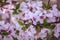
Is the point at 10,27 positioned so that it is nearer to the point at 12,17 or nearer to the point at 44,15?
the point at 12,17

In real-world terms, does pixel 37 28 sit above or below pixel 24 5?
below

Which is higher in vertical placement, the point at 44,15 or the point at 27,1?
the point at 27,1

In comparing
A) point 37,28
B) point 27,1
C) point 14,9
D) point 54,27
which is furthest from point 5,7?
point 54,27

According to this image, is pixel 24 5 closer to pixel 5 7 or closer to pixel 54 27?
pixel 5 7

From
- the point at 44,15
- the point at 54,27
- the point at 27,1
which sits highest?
the point at 27,1

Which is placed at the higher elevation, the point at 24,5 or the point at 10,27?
the point at 24,5

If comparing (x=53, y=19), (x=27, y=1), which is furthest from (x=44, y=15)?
(x=27, y=1)

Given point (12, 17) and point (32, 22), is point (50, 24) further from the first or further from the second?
point (12, 17)
